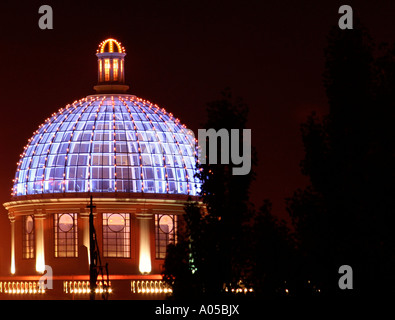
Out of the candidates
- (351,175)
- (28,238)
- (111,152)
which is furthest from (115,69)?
(351,175)

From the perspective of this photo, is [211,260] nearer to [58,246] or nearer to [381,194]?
[381,194]

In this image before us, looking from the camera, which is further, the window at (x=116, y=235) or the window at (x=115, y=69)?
the window at (x=115, y=69)

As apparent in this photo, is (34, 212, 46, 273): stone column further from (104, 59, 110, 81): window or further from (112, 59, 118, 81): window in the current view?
(112, 59, 118, 81): window

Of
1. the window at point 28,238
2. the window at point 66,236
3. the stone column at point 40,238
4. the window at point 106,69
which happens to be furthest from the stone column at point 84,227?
the window at point 106,69

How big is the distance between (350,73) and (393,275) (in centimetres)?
626

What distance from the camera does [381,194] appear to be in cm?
4769

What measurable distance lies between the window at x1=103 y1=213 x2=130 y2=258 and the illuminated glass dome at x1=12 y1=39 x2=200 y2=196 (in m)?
1.61

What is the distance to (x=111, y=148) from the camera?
104m

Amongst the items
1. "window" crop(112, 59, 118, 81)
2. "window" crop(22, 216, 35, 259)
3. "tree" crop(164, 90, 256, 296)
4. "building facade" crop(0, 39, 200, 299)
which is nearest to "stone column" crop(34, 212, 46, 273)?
"building facade" crop(0, 39, 200, 299)

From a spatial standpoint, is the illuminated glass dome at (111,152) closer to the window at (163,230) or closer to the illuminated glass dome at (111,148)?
the illuminated glass dome at (111,148)

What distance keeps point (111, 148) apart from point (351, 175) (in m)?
56.4

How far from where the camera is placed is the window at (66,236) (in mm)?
102438

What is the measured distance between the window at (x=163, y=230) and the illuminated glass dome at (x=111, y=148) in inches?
58.3

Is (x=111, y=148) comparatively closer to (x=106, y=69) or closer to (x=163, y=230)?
(x=106, y=69)
